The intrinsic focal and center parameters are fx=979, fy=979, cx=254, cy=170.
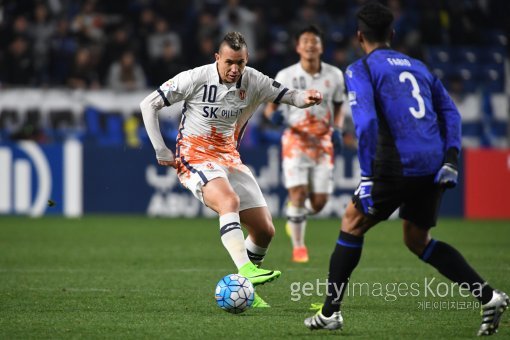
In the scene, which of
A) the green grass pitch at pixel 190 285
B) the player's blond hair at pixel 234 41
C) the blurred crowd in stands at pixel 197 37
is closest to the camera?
the green grass pitch at pixel 190 285

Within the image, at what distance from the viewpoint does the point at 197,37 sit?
19906 mm

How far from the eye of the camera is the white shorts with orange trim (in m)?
7.85

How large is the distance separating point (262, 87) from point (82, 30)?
40.6 feet

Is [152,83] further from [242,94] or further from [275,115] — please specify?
[242,94]

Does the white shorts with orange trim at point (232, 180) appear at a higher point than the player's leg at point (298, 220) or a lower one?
higher

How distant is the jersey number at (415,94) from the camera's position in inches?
247

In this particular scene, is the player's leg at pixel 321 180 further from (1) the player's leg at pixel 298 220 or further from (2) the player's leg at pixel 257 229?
(2) the player's leg at pixel 257 229

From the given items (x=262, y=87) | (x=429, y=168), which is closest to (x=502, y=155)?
(x=262, y=87)

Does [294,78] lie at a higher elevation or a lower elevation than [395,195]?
higher

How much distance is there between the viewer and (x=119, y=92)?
61.4 feet

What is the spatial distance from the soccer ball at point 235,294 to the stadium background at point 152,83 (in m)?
8.89

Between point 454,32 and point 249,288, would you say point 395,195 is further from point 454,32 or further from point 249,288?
point 454,32

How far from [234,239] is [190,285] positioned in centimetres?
196

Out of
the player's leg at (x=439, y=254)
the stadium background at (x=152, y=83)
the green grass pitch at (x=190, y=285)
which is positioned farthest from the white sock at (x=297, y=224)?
the player's leg at (x=439, y=254)
